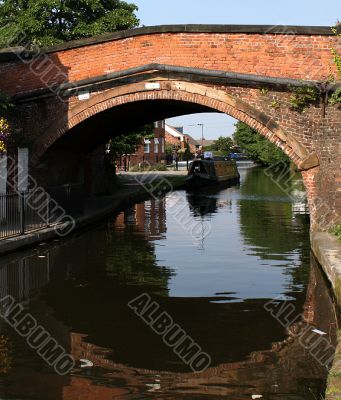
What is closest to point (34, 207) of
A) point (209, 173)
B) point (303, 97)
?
point (303, 97)

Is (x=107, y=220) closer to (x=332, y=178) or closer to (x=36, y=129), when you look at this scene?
(x=36, y=129)

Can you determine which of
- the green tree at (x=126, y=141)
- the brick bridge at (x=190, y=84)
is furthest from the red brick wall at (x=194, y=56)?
the green tree at (x=126, y=141)

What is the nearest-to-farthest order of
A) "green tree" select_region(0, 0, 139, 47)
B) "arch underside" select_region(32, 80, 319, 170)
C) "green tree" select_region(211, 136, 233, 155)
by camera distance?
"arch underside" select_region(32, 80, 319, 170) → "green tree" select_region(0, 0, 139, 47) → "green tree" select_region(211, 136, 233, 155)

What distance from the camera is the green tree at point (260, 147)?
63.3 m

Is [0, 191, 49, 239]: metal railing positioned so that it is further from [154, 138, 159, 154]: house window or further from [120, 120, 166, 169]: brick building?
[154, 138, 159, 154]: house window

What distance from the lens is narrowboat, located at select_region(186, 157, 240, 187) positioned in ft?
115

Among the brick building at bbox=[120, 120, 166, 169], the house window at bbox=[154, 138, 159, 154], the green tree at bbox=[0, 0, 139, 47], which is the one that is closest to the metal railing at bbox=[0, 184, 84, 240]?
the green tree at bbox=[0, 0, 139, 47]

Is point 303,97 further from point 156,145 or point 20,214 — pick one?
point 156,145

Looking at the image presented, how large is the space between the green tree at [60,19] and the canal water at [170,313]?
12.6m

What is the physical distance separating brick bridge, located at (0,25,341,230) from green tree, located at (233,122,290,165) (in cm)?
4251

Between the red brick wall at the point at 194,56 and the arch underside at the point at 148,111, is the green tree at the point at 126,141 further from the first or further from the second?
the red brick wall at the point at 194,56

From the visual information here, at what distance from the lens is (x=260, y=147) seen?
71188 millimetres

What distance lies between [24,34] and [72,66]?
971 cm

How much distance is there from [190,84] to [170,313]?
790 cm
